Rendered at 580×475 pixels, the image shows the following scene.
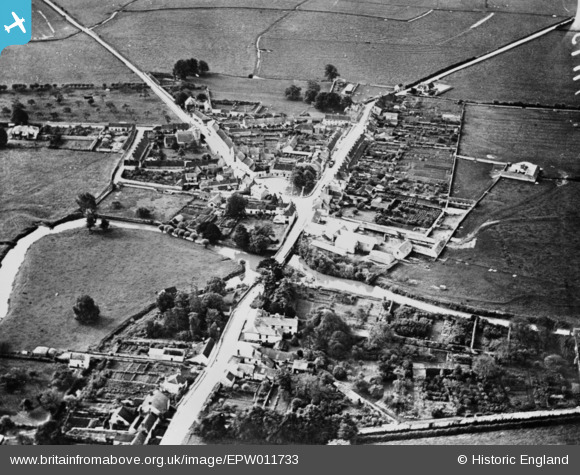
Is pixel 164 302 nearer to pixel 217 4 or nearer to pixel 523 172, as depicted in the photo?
pixel 523 172

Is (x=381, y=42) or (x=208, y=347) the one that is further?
(x=381, y=42)

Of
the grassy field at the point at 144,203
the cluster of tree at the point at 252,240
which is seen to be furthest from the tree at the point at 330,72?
the cluster of tree at the point at 252,240

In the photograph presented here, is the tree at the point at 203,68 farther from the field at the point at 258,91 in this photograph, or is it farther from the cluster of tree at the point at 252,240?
the cluster of tree at the point at 252,240

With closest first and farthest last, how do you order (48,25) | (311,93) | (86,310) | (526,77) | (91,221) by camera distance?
(86,310)
(91,221)
(311,93)
(526,77)
(48,25)

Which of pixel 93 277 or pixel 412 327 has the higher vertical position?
pixel 412 327

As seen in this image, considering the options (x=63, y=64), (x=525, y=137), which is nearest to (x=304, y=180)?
(x=525, y=137)

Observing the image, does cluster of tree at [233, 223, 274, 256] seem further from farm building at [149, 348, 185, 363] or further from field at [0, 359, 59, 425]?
field at [0, 359, 59, 425]

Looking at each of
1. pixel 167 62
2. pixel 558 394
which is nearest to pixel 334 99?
pixel 167 62

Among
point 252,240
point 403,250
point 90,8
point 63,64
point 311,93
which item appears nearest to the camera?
point 403,250
